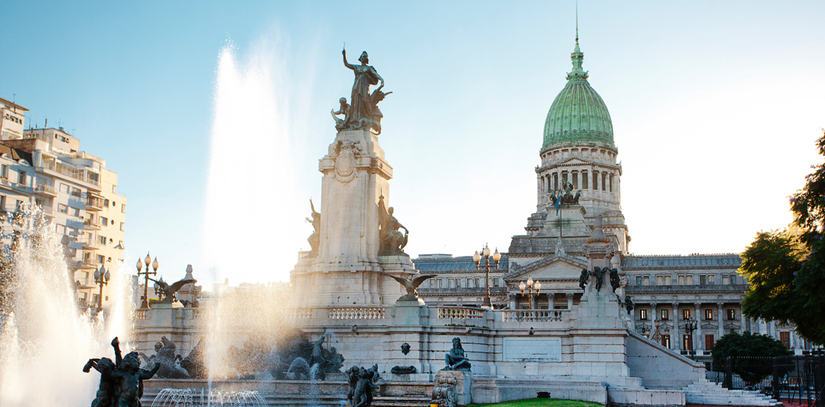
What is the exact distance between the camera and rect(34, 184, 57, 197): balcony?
70.5 metres

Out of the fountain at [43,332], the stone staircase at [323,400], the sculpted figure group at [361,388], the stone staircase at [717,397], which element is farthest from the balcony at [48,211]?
the stone staircase at [717,397]

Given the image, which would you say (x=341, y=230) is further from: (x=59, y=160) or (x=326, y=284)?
(x=59, y=160)

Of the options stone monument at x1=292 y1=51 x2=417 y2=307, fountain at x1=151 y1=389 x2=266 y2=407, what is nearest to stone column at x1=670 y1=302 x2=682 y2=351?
stone monument at x1=292 y1=51 x2=417 y2=307

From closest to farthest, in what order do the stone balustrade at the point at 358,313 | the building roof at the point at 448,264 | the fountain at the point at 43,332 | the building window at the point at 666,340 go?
1. the fountain at the point at 43,332
2. the stone balustrade at the point at 358,313
3. the building window at the point at 666,340
4. the building roof at the point at 448,264

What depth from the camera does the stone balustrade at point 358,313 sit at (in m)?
32.8

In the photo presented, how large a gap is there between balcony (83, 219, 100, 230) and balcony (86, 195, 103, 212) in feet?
3.97

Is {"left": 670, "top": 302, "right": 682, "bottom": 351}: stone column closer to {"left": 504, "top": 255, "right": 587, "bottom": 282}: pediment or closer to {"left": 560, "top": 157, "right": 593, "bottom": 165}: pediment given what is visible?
{"left": 504, "top": 255, "right": 587, "bottom": 282}: pediment

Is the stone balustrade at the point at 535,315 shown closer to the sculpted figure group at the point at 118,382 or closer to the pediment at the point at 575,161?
the sculpted figure group at the point at 118,382

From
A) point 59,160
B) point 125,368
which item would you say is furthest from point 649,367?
point 59,160

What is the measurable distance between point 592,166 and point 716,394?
10467cm

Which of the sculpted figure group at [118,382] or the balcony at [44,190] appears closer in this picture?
the sculpted figure group at [118,382]

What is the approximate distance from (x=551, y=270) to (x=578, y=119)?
1715 inches

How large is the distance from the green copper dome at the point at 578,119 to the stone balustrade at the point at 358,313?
11062 cm

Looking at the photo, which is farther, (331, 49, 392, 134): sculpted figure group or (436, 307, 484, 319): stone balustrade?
(331, 49, 392, 134): sculpted figure group
